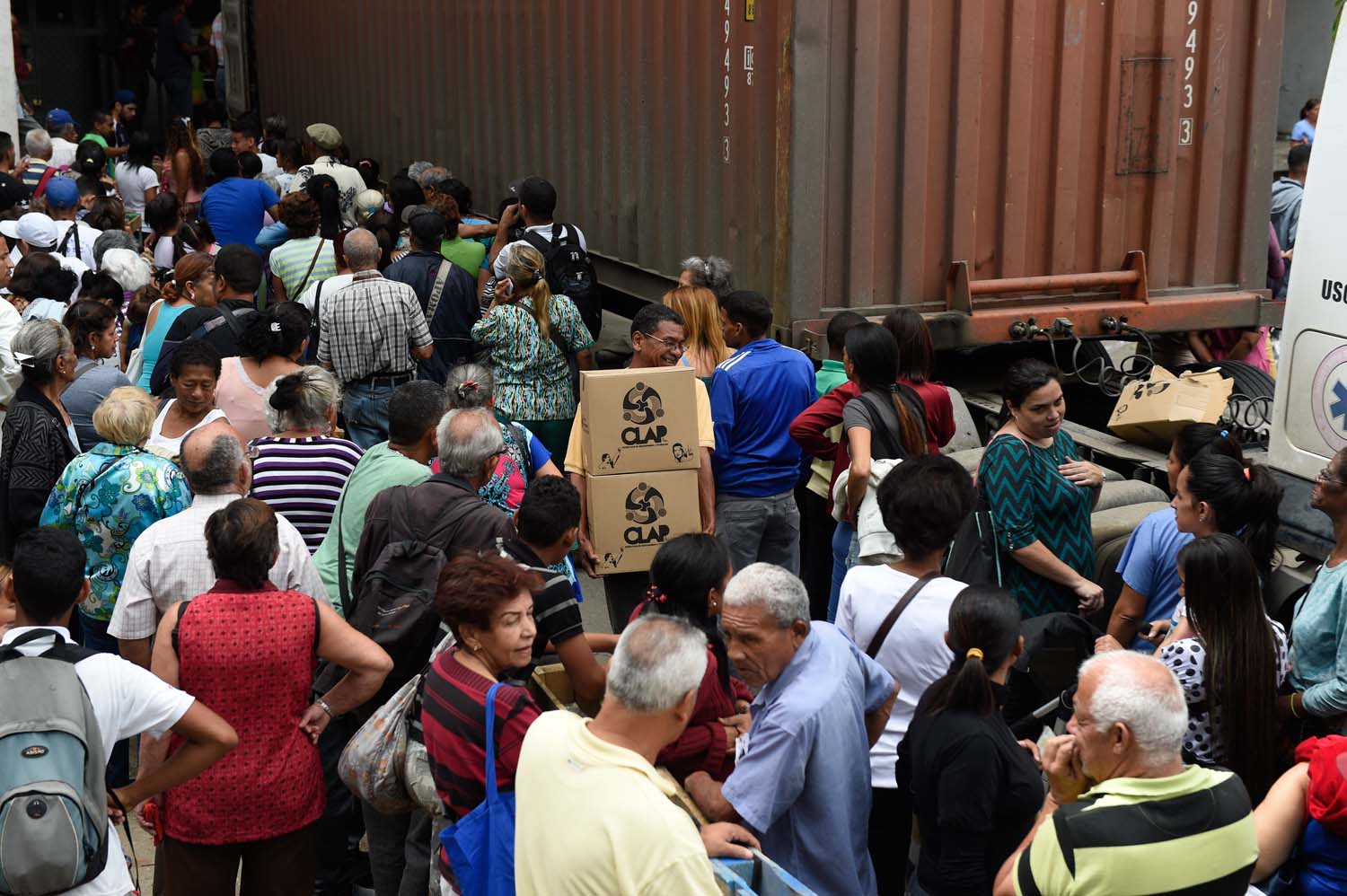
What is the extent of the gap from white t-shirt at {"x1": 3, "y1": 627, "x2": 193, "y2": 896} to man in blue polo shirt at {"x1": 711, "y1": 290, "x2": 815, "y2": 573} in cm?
277

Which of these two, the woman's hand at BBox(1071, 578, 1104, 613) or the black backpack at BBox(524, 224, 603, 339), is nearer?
the woman's hand at BBox(1071, 578, 1104, 613)

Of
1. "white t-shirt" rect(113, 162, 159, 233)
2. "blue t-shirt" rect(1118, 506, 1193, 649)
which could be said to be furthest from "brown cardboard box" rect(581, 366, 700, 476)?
"white t-shirt" rect(113, 162, 159, 233)

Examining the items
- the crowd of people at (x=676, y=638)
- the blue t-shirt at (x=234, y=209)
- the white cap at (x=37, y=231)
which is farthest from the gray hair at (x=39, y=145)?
the crowd of people at (x=676, y=638)

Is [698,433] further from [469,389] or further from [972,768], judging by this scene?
[972,768]

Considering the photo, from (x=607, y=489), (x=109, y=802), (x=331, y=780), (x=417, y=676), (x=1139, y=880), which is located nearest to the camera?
(x=1139, y=880)

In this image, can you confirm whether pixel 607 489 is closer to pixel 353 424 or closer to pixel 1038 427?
pixel 1038 427

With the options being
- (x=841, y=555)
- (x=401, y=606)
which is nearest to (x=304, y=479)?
(x=401, y=606)

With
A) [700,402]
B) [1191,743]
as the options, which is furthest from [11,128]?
[1191,743]

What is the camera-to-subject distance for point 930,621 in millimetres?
3773

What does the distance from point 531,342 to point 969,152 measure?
2.43 m

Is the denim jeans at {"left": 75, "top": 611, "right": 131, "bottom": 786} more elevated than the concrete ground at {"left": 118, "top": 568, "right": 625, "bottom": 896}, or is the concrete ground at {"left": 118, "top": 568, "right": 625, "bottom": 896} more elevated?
the denim jeans at {"left": 75, "top": 611, "right": 131, "bottom": 786}

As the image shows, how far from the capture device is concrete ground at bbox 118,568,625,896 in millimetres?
5137

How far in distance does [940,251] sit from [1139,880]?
5.15 metres

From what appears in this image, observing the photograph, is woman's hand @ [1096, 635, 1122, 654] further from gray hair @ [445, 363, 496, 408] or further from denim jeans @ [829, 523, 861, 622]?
gray hair @ [445, 363, 496, 408]
